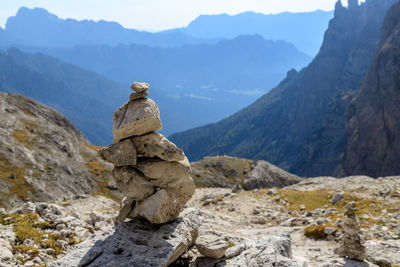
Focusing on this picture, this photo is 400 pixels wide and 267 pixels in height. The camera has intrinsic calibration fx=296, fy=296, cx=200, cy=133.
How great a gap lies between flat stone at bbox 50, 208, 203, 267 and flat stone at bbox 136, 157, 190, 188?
8.15 feet

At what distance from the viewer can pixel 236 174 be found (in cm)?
10550

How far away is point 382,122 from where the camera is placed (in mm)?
174500

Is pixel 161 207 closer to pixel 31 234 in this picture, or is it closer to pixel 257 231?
pixel 31 234

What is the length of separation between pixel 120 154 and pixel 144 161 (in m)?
1.61

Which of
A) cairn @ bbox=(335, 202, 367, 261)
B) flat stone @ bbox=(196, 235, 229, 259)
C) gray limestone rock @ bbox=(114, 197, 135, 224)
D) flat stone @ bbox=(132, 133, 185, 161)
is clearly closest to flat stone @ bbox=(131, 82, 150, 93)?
flat stone @ bbox=(132, 133, 185, 161)

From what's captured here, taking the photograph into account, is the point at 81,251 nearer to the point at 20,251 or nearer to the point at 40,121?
the point at 20,251

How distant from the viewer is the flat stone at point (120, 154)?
17.6 m

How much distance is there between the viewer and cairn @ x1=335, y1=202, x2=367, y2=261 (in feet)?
65.9

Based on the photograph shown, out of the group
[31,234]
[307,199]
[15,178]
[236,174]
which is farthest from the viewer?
[236,174]

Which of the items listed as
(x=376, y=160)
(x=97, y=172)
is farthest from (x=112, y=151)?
(x=376, y=160)

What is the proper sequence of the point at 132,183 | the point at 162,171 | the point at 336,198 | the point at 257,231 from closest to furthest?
the point at 132,183, the point at 162,171, the point at 257,231, the point at 336,198

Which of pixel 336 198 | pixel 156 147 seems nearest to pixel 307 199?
pixel 336 198

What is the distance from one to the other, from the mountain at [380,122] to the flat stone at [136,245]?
165 metres

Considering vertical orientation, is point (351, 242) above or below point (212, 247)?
below
